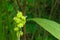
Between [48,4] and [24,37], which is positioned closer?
[24,37]

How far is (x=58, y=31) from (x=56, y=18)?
2.64 ft

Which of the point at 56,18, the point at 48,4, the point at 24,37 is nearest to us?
the point at 24,37

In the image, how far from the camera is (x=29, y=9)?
1494 millimetres

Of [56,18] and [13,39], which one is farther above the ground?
[13,39]

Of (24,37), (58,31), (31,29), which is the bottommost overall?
(31,29)

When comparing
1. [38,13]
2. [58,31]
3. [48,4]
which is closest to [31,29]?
[38,13]

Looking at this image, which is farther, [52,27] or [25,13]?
[25,13]

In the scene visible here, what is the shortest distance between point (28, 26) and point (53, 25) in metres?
0.61

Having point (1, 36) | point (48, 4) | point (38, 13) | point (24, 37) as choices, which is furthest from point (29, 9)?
point (1, 36)

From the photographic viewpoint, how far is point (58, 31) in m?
0.62

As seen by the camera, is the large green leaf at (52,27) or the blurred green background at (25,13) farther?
the blurred green background at (25,13)

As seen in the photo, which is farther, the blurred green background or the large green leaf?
the blurred green background

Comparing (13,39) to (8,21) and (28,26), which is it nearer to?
(8,21)

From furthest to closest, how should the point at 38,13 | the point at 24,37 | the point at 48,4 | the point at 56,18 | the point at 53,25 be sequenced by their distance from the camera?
the point at 48,4 < the point at 56,18 < the point at 38,13 < the point at 24,37 < the point at 53,25
